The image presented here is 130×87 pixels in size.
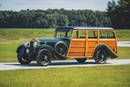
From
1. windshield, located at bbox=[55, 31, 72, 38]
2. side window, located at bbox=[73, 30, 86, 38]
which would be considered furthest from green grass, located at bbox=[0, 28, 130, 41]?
side window, located at bbox=[73, 30, 86, 38]

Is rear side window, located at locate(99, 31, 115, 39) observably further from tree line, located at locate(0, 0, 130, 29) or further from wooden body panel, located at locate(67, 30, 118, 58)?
tree line, located at locate(0, 0, 130, 29)

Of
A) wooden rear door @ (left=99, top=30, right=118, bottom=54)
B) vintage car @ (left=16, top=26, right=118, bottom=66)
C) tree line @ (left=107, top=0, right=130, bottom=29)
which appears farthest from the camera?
tree line @ (left=107, top=0, right=130, bottom=29)

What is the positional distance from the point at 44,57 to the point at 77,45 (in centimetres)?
207

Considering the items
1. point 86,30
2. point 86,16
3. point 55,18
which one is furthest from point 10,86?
point 86,16

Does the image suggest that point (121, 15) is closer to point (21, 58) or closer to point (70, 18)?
point (70, 18)

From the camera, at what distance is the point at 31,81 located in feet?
32.6

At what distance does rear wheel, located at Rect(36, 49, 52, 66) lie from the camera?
48.2 feet

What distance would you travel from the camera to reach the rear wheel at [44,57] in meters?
14.7

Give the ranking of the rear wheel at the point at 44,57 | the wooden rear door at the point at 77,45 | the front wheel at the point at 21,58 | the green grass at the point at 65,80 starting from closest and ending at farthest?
the green grass at the point at 65,80 < the rear wheel at the point at 44,57 < the front wheel at the point at 21,58 < the wooden rear door at the point at 77,45

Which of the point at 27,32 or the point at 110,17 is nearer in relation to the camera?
the point at 27,32

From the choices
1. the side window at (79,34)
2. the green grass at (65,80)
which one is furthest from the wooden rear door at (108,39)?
the green grass at (65,80)

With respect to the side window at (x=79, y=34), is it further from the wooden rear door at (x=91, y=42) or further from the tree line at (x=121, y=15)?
the tree line at (x=121, y=15)

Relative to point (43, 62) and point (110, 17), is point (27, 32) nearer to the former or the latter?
point (110, 17)

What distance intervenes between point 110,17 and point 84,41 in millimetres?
89506
